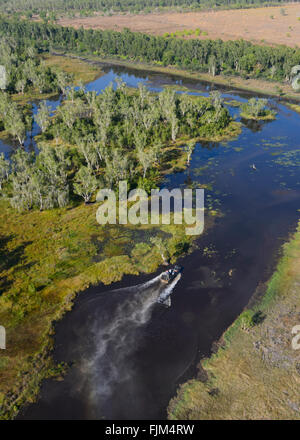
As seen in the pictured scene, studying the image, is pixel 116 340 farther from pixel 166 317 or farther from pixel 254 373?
pixel 254 373

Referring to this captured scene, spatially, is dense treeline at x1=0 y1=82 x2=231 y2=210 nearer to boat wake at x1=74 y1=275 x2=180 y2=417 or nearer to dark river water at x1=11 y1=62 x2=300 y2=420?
dark river water at x1=11 y1=62 x2=300 y2=420

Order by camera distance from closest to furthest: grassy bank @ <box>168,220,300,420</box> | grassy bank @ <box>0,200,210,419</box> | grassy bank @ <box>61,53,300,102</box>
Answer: grassy bank @ <box>168,220,300,420</box> → grassy bank @ <box>0,200,210,419</box> → grassy bank @ <box>61,53,300,102</box>

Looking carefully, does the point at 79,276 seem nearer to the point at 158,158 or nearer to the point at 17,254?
the point at 17,254

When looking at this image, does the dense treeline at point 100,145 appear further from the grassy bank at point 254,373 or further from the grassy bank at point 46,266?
the grassy bank at point 254,373

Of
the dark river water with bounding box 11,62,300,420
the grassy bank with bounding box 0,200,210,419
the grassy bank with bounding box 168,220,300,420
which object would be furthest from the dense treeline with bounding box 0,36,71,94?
the grassy bank with bounding box 168,220,300,420

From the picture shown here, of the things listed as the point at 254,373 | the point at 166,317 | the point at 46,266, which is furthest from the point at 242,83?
the point at 254,373

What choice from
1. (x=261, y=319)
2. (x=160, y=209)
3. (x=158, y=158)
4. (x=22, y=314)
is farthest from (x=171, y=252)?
(x=158, y=158)
